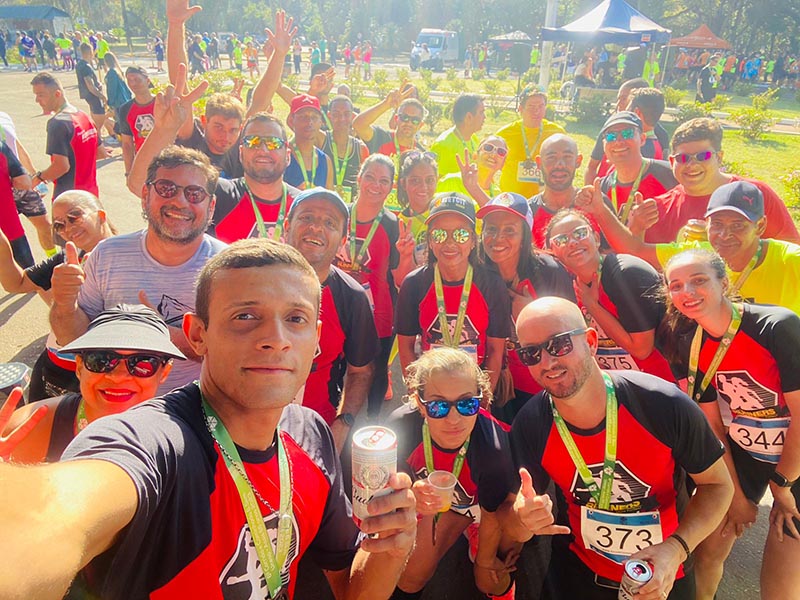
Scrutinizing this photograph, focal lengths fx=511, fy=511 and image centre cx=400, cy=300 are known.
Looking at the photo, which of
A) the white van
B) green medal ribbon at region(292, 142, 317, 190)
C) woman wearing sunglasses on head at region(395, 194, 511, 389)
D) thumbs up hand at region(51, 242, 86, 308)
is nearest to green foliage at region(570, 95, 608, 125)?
green medal ribbon at region(292, 142, 317, 190)

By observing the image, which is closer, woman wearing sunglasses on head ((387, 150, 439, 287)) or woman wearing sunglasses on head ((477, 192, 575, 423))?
woman wearing sunglasses on head ((477, 192, 575, 423))

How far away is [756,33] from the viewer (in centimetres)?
4878

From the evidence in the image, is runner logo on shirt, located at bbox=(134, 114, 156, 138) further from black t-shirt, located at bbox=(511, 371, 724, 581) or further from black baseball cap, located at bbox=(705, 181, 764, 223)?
black baseball cap, located at bbox=(705, 181, 764, 223)

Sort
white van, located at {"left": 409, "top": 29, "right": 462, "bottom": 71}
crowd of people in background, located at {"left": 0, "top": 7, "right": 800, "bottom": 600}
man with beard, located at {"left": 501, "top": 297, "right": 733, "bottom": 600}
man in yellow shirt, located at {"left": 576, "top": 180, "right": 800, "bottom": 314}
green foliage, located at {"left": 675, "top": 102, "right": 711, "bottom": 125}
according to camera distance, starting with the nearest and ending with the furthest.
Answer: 1. crowd of people in background, located at {"left": 0, "top": 7, "right": 800, "bottom": 600}
2. man with beard, located at {"left": 501, "top": 297, "right": 733, "bottom": 600}
3. man in yellow shirt, located at {"left": 576, "top": 180, "right": 800, "bottom": 314}
4. green foliage, located at {"left": 675, "top": 102, "right": 711, "bottom": 125}
5. white van, located at {"left": 409, "top": 29, "right": 462, "bottom": 71}

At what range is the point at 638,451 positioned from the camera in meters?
2.68

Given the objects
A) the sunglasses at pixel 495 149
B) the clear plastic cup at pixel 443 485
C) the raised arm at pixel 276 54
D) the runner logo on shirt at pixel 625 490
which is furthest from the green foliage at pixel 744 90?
the clear plastic cup at pixel 443 485

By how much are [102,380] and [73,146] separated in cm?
574

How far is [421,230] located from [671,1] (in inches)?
2266

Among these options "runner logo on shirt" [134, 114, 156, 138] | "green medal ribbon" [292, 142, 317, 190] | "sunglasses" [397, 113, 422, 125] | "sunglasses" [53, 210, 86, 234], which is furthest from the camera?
"runner logo on shirt" [134, 114, 156, 138]

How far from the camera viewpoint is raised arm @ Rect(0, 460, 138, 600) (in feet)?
2.93

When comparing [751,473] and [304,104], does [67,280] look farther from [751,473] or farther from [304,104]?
[304,104]

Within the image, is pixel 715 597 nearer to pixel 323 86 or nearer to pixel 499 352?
pixel 499 352

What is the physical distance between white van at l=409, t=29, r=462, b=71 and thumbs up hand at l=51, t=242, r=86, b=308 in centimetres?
4514

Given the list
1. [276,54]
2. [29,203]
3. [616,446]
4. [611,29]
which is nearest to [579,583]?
[616,446]
